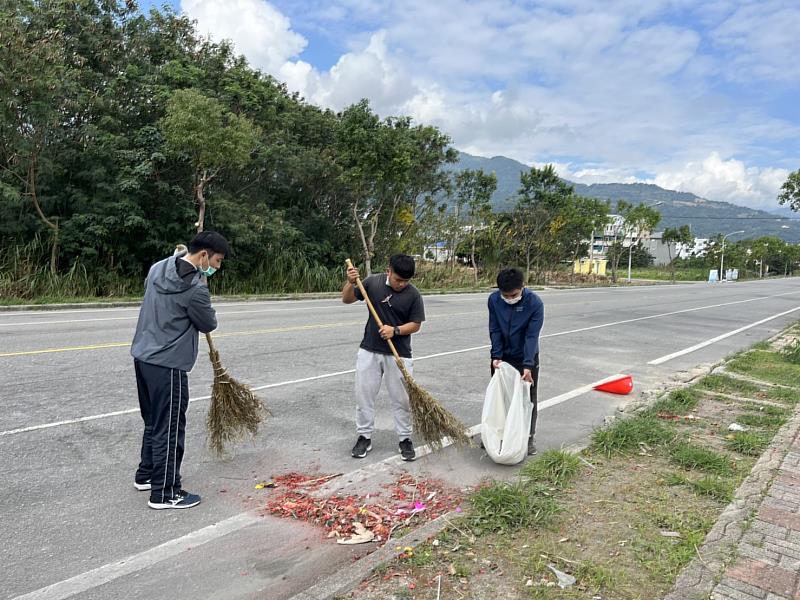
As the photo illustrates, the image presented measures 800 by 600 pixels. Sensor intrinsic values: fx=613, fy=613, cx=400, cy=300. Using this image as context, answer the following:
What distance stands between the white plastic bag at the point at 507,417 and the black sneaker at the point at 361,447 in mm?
983

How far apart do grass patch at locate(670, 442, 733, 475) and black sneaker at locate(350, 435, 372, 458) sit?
8.36ft

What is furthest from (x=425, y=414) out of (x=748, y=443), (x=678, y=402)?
(x=678, y=402)

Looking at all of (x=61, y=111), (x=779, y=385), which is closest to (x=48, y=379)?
(x=779, y=385)

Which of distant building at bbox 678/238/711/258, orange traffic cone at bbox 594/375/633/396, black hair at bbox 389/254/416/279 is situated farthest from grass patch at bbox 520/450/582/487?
distant building at bbox 678/238/711/258

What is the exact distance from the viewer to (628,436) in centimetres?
550

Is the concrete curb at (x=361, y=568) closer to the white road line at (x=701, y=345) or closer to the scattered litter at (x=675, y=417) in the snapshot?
the scattered litter at (x=675, y=417)

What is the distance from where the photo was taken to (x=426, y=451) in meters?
5.36

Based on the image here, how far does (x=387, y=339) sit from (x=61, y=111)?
52.0 feet

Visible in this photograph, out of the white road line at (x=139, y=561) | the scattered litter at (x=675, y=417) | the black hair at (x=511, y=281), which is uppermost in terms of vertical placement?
the black hair at (x=511, y=281)

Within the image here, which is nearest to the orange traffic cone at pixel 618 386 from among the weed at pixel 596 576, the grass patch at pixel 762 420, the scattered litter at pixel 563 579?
the grass patch at pixel 762 420

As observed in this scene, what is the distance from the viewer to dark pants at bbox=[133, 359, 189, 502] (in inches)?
159

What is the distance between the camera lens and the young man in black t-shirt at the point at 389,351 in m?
5.06

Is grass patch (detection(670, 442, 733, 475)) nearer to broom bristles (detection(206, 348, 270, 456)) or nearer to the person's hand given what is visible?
the person's hand

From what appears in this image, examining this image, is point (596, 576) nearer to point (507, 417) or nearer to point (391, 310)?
point (507, 417)
